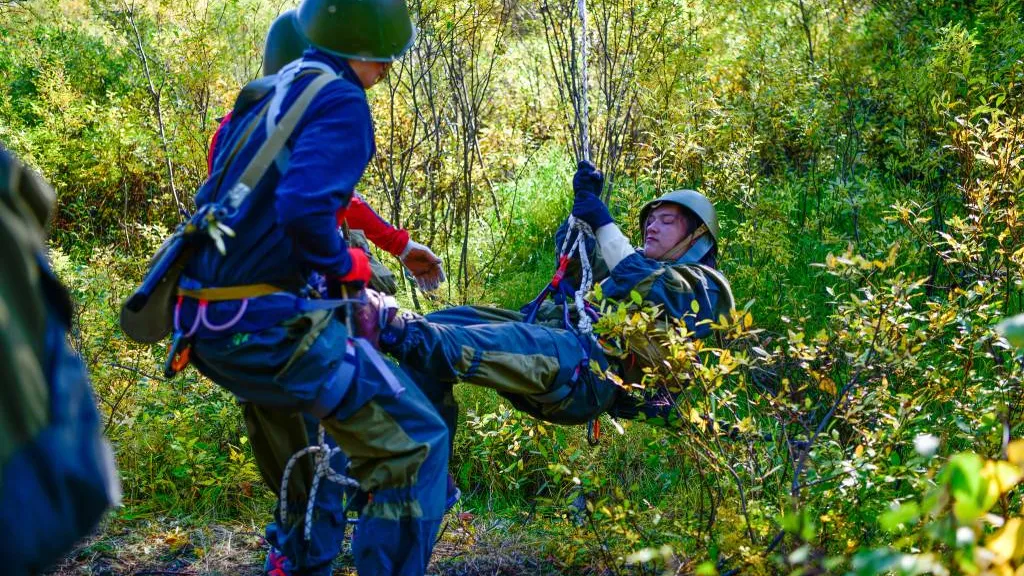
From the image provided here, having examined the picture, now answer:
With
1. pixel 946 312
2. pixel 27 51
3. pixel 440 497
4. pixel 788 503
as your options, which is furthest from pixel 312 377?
pixel 27 51

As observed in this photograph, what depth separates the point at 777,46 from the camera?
25.7 feet

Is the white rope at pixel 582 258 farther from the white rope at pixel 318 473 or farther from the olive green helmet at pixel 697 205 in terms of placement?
the white rope at pixel 318 473

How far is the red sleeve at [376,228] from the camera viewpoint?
426 centimetres

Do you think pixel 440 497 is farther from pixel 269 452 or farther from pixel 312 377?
pixel 269 452

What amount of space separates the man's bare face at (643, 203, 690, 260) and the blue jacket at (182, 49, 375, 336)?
7.05ft

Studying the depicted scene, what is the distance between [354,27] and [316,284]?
33.8 inches

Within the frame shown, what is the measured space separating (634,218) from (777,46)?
8.37 feet

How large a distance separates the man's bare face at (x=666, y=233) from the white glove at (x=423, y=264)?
1197mm

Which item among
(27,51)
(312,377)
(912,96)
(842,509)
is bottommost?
(842,509)

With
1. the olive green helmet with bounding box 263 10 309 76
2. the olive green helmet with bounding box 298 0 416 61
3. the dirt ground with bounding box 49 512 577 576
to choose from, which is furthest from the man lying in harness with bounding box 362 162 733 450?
the olive green helmet with bounding box 263 10 309 76

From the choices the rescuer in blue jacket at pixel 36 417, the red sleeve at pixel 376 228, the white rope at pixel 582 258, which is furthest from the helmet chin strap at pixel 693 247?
the rescuer in blue jacket at pixel 36 417

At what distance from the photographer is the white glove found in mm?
4254

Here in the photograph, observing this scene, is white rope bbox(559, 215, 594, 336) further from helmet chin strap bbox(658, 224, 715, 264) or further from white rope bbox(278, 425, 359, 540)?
white rope bbox(278, 425, 359, 540)

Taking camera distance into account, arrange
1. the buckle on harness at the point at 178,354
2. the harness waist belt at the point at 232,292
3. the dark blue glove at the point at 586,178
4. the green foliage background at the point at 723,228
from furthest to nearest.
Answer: the dark blue glove at the point at 586,178 → the green foliage background at the point at 723,228 → the buckle on harness at the point at 178,354 → the harness waist belt at the point at 232,292
